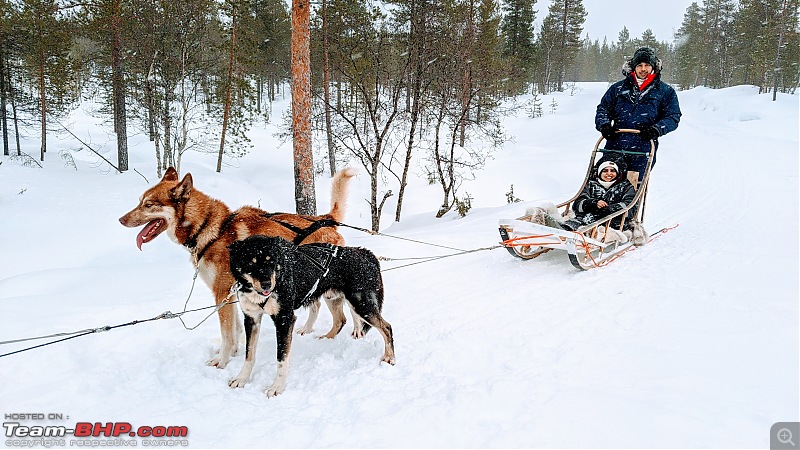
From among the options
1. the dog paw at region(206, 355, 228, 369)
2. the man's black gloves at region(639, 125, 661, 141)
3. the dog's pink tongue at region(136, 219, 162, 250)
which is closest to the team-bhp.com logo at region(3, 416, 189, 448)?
the dog paw at region(206, 355, 228, 369)

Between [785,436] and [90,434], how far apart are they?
375 cm

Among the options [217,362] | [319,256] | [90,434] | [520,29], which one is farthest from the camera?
[520,29]

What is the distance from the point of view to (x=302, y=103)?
7.52 meters

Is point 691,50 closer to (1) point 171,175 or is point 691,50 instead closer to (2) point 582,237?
(2) point 582,237

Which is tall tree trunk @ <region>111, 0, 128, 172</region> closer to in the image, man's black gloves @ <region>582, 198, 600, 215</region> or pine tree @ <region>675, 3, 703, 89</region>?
man's black gloves @ <region>582, 198, 600, 215</region>

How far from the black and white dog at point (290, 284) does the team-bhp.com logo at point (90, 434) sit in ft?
1.95

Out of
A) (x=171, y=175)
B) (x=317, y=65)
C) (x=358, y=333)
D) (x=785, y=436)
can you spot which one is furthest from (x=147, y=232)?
(x=317, y=65)

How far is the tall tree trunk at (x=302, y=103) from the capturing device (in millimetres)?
7195

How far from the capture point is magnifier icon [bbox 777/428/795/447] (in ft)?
6.88

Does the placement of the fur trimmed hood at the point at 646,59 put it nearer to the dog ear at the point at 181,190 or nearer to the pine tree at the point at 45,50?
the dog ear at the point at 181,190

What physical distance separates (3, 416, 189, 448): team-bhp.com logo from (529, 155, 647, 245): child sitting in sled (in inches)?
173

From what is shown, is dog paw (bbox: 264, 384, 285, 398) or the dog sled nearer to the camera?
dog paw (bbox: 264, 384, 285, 398)

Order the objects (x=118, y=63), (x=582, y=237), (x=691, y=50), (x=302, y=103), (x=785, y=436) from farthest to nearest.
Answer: (x=691, y=50) → (x=118, y=63) → (x=302, y=103) → (x=582, y=237) → (x=785, y=436)

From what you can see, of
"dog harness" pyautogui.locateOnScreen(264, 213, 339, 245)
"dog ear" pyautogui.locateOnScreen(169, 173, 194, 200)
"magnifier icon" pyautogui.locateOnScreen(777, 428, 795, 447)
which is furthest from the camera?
"dog harness" pyautogui.locateOnScreen(264, 213, 339, 245)
